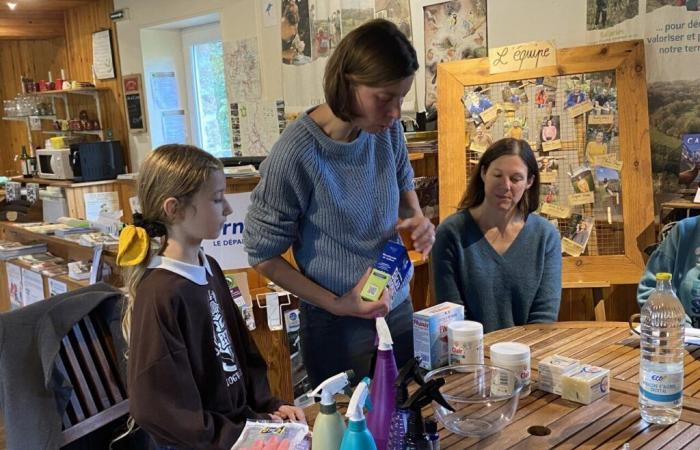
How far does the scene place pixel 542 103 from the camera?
2.69 m

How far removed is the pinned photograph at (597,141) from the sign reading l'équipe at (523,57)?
1.06ft

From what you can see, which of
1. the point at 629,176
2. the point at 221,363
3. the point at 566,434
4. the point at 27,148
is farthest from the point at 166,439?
the point at 27,148

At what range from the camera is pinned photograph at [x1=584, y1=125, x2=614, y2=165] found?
8.46 feet

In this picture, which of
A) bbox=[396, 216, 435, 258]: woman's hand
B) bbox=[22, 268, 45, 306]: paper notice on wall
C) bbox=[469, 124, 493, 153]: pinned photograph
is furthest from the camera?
bbox=[22, 268, 45, 306]: paper notice on wall

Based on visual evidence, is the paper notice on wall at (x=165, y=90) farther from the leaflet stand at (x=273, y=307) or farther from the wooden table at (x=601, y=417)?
the wooden table at (x=601, y=417)

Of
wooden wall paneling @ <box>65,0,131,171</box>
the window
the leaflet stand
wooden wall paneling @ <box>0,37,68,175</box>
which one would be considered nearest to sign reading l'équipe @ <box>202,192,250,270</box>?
the leaflet stand

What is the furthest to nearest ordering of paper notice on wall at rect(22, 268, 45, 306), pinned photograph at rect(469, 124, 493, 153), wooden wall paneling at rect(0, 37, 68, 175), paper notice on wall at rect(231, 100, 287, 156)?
wooden wall paneling at rect(0, 37, 68, 175), paper notice on wall at rect(231, 100, 287, 156), paper notice on wall at rect(22, 268, 45, 306), pinned photograph at rect(469, 124, 493, 153)

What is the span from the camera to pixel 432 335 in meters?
1.45

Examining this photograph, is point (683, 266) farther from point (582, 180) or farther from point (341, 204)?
point (341, 204)

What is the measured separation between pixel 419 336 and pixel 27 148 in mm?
6761

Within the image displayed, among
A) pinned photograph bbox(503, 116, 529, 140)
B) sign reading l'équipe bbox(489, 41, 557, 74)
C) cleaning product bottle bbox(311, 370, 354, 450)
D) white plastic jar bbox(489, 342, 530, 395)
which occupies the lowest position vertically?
white plastic jar bbox(489, 342, 530, 395)

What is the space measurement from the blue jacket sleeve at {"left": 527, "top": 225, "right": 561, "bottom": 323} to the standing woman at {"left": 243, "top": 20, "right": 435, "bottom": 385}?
2.12 ft

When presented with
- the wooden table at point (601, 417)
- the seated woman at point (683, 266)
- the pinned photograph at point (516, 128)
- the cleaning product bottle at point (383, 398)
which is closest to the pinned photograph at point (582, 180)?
the pinned photograph at point (516, 128)

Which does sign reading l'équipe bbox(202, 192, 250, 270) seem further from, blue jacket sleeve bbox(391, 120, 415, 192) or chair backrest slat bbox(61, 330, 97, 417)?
blue jacket sleeve bbox(391, 120, 415, 192)
